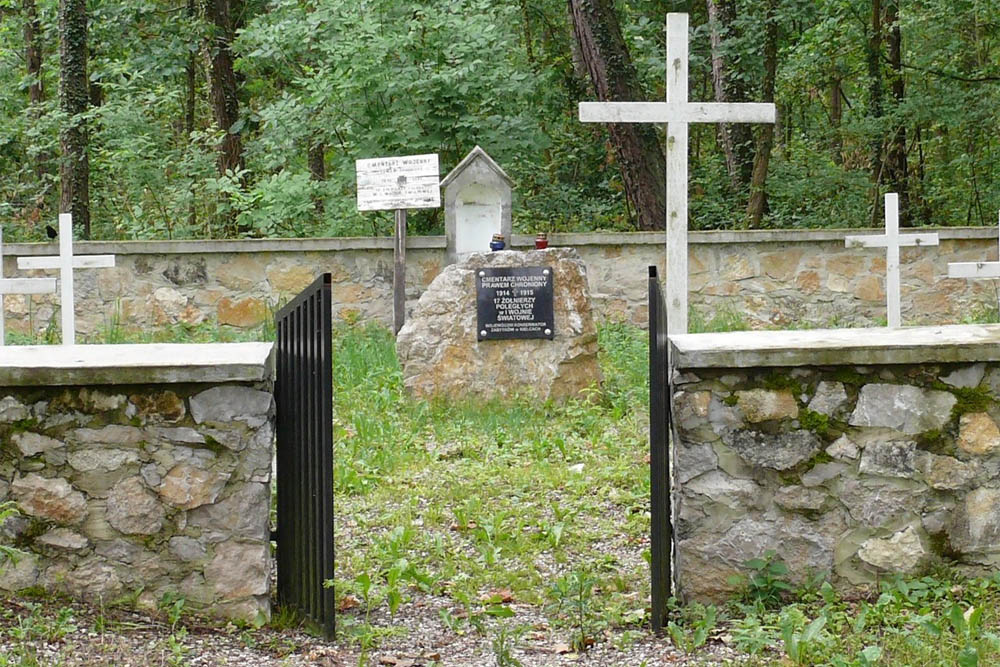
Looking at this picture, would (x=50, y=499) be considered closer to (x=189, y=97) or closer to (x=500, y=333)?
(x=500, y=333)

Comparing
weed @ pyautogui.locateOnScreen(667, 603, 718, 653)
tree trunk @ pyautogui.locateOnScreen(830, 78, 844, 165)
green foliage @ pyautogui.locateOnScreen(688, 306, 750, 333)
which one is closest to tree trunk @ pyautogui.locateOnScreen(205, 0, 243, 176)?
green foliage @ pyautogui.locateOnScreen(688, 306, 750, 333)

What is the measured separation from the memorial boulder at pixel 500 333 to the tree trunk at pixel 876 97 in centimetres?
776

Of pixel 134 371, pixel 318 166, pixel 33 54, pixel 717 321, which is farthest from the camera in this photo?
pixel 318 166

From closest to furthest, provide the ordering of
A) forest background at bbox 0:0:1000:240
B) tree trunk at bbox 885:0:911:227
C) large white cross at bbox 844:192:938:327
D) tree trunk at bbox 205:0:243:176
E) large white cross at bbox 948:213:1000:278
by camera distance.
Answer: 1. large white cross at bbox 948:213:1000:278
2. large white cross at bbox 844:192:938:327
3. forest background at bbox 0:0:1000:240
4. tree trunk at bbox 885:0:911:227
5. tree trunk at bbox 205:0:243:176

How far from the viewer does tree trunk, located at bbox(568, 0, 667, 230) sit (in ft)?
41.7

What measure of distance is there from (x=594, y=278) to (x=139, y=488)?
25.4 ft

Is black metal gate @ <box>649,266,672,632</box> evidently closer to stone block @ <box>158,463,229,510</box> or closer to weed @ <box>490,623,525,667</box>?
weed @ <box>490,623,525,667</box>

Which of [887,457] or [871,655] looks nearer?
[871,655]

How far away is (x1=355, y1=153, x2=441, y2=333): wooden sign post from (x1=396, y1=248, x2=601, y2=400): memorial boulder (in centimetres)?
233

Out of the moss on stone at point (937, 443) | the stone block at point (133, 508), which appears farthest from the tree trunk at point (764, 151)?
the stone block at point (133, 508)

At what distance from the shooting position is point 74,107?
13945 millimetres

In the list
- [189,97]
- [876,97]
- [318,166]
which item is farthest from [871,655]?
[189,97]

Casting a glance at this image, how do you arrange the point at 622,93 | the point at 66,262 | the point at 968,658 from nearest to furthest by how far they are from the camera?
1. the point at 968,658
2. the point at 66,262
3. the point at 622,93

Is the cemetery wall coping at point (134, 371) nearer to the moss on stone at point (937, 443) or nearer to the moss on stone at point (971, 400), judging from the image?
the moss on stone at point (937, 443)
